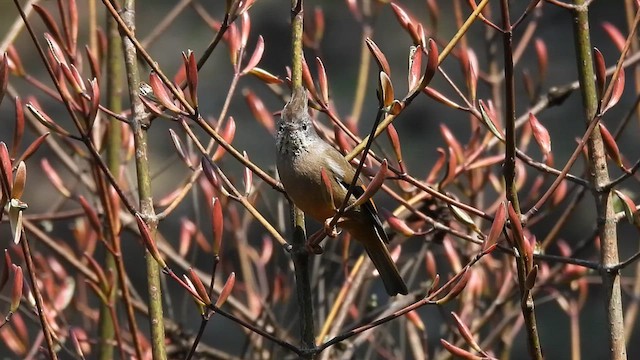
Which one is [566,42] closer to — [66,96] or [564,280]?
[564,280]

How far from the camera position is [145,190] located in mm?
2016

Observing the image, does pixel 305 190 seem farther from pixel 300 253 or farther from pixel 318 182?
pixel 300 253

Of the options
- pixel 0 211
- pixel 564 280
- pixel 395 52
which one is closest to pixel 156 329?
pixel 0 211

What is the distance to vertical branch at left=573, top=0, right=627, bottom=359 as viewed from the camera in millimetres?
1991

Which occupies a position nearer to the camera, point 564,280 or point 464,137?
point 564,280

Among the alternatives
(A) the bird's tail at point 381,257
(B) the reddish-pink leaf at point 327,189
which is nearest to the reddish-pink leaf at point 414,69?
(B) the reddish-pink leaf at point 327,189

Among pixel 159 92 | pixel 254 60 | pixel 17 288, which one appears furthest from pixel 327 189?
pixel 17 288

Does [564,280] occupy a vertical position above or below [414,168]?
below

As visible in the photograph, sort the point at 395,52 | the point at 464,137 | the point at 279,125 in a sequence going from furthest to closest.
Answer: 1. the point at 395,52
2. the point at 464,137
3. the point at 279,125

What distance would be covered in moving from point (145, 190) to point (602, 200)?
3.33 ft

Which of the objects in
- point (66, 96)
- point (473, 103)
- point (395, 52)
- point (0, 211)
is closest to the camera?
point (0, 211)

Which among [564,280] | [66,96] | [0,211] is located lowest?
[0,211]

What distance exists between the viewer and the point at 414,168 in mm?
6609

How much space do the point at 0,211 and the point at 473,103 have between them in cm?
102
